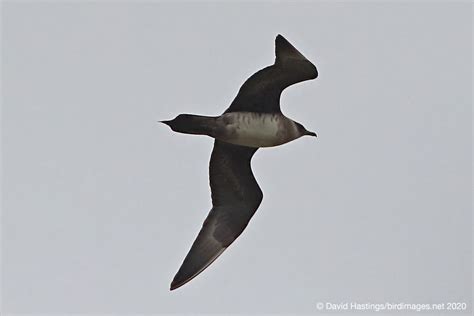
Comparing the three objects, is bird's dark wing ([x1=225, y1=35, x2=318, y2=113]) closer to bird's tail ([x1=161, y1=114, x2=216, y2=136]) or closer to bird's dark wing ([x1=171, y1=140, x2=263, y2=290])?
bird's tail ([x1=161, y1=114, x2=216, y2=136])

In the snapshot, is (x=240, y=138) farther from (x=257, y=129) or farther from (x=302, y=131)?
(x=302, y=131)

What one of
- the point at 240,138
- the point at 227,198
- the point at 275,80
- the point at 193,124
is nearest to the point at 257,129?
the point at 240,138

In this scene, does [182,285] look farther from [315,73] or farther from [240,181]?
[315,73]

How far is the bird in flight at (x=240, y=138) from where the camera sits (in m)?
9.77

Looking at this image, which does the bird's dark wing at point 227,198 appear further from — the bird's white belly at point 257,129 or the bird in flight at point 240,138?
the bird's white belly at point 257,129

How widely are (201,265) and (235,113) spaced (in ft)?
5.20

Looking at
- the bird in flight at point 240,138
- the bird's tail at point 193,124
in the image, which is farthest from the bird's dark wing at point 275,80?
the bird's tail at point 193,124

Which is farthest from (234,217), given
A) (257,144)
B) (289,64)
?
(289,64)

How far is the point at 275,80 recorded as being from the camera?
10008mm

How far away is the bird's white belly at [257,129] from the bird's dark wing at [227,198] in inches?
25.4

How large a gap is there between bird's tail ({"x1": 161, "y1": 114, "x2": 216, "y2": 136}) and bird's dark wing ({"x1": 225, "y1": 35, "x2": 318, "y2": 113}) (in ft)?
1.30

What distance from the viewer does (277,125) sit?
10180mm

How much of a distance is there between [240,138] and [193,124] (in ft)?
1.92

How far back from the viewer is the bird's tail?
948cm
